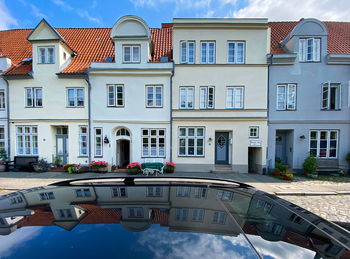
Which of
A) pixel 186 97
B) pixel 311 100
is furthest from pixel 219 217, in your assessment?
pixel 311 100

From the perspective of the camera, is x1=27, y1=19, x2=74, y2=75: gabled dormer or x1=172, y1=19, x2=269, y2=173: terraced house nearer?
x1=172, y1=19, x2=269, y2=173: terraced house

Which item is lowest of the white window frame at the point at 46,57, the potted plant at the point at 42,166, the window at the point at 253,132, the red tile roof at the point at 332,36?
the potted plant at the point at 42,166

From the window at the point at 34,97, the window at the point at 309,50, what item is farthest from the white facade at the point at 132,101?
the window at the point at 309,50

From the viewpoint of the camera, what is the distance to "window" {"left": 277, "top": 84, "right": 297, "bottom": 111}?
34.8ft

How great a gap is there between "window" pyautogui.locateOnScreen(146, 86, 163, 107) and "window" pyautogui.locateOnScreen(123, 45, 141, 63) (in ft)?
7.43

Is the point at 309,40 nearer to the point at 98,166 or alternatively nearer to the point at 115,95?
the point at 115,95

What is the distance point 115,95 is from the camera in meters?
10.6

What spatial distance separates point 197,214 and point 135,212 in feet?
2.30

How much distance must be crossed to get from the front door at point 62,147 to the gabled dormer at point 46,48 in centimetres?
488

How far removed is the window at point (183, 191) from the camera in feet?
6.98

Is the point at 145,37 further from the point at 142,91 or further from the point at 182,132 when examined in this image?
the point at 182,132

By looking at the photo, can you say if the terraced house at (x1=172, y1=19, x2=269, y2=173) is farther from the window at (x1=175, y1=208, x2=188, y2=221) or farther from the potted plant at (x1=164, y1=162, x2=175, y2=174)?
the window at (x1=175, y1=208, x2=188, y2=221)

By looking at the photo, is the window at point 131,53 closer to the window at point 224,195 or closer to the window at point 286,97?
the window at point 286,97

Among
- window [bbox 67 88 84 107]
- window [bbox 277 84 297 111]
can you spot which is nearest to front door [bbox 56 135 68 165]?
window [bbox 67 88 84 107]
